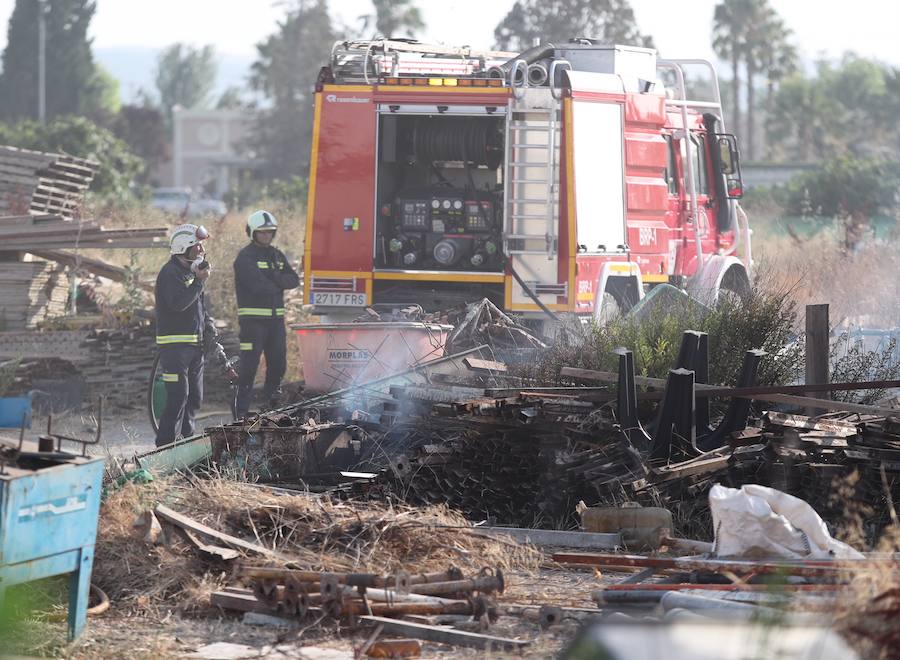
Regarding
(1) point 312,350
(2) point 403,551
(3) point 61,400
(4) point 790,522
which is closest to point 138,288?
(3) point 61,400

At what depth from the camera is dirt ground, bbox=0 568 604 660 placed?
561 centimetres

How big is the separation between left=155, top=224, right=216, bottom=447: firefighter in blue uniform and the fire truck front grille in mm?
1428

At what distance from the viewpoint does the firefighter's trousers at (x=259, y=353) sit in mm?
11828

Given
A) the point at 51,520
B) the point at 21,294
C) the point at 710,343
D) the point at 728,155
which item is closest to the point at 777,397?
the point at 710,343

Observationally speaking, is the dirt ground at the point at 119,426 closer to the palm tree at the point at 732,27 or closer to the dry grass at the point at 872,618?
the dry grass at the point at 872,618

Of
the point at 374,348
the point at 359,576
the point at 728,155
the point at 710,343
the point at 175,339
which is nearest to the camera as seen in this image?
the point at 359,576

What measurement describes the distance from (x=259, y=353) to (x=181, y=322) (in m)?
1.00

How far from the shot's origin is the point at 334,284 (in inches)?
492

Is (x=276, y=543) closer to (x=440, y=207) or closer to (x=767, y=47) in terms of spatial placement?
(x=440, y=207)

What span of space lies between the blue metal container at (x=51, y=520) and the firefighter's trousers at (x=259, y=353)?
6.02 m

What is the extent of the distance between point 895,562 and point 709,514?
2.14m

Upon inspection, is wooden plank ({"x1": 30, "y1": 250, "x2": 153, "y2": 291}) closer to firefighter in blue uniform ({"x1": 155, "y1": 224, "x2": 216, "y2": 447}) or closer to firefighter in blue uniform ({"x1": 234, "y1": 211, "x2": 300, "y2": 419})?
firefighter in blue uniform ({"x1": 234, "y1": 211, "x2": 300, "y2": 419})

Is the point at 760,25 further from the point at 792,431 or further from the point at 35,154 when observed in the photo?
the point at 792,431

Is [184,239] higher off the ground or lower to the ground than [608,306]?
higher
